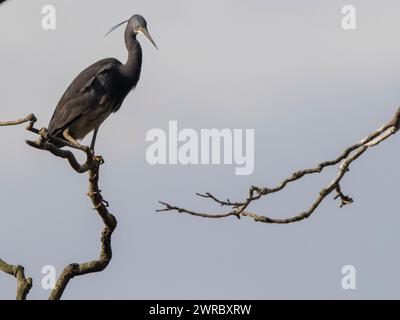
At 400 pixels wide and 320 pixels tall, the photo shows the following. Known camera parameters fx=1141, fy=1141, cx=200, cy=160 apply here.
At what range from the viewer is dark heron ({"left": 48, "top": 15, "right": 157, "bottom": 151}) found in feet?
42.1

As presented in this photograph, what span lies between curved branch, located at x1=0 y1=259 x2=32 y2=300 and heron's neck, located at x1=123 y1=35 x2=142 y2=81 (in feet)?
13.2

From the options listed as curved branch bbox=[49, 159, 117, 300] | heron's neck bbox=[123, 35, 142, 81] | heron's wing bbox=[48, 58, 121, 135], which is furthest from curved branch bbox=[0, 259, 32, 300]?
heron's neck bbox=[123, 35, 142, 81]

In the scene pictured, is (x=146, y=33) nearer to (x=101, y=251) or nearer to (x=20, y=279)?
(x=101, y=251)

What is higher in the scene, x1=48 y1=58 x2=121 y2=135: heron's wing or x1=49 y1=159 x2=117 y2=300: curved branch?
x1=48 y1=58 x2=121 y2=135: heron's wing

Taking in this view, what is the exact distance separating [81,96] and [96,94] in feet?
0.60

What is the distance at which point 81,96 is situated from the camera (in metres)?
13.0

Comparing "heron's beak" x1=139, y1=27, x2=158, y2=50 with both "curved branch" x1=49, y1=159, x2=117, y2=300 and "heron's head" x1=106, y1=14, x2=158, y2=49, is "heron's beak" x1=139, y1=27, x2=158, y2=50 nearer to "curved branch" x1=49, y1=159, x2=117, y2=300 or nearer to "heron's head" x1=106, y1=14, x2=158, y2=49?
"heron's head" x1=106, y1=14, x2=158, y2=49

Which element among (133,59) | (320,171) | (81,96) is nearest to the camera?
(320,171)

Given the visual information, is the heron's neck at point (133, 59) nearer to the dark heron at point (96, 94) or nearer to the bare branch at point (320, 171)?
the dark heron at point (96, 94)

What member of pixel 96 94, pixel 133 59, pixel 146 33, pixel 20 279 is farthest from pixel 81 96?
pixel 20 279

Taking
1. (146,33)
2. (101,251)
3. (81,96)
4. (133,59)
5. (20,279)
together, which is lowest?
(20,279)

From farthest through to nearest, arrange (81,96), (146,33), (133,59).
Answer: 1. (133,59)
2. (146,33)
3. (81,96)

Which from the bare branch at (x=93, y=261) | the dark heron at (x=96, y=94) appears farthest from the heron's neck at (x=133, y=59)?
the bare branch at (x=93, y=261)
